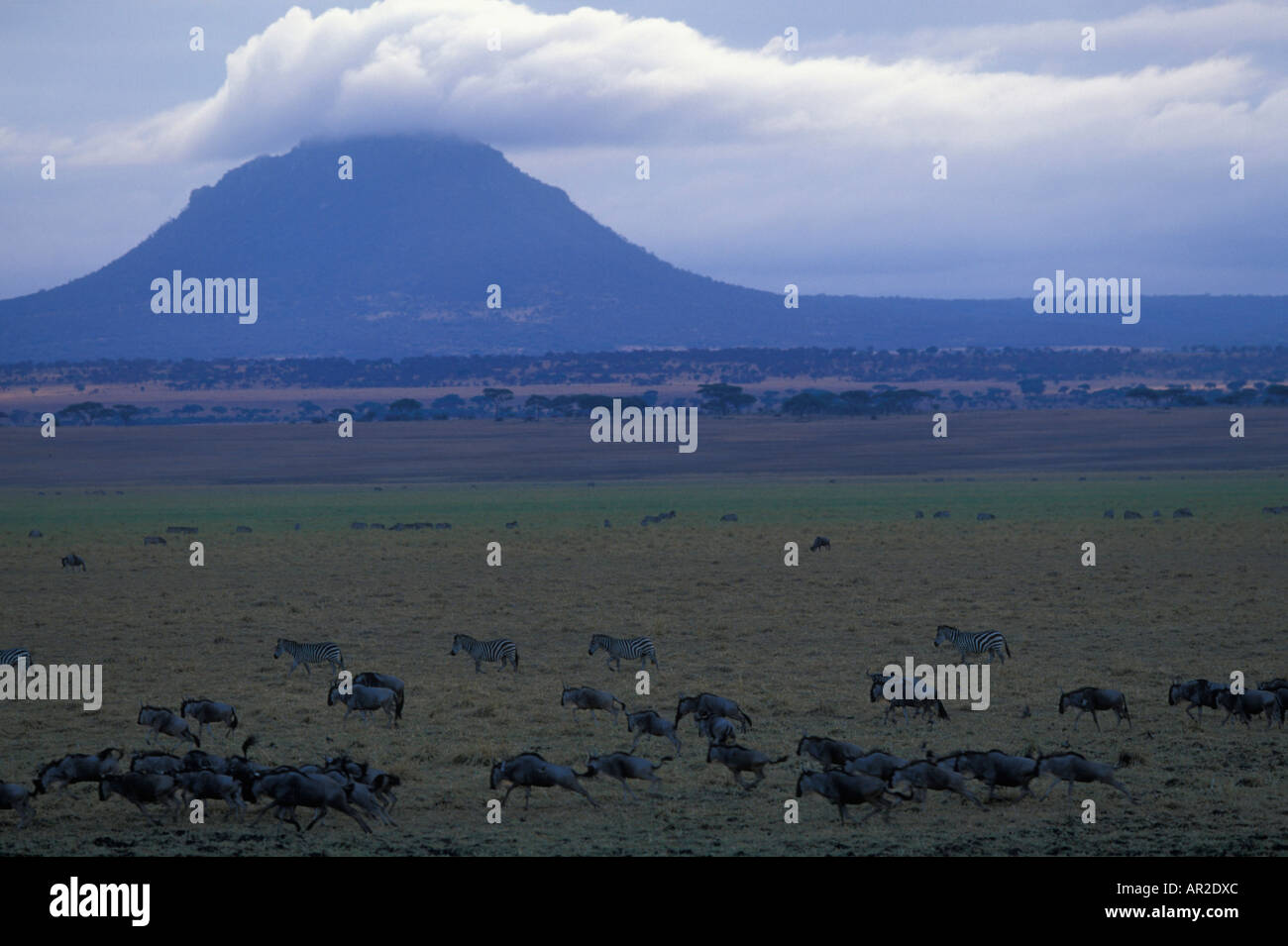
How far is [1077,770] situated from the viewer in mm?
12664

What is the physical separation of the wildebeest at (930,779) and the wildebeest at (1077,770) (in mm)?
842

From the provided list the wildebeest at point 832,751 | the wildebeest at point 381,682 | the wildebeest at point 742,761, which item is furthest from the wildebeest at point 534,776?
the wildebeest at point 381,682

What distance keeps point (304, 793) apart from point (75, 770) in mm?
2687

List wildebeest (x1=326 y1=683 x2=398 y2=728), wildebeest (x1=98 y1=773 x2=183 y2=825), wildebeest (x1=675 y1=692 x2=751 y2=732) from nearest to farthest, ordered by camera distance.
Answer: wildebeest (x1=98 y1=773 x2=183 y2=825)
wildebeest (x1=675 y1=692 x2=751 y2=732)
wildebeest (x1=326 y1=683 x2=398 y2=728)

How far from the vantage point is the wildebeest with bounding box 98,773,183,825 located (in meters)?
12.2

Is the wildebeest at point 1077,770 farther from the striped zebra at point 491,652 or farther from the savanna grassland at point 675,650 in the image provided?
the striped zebra at point 491,652

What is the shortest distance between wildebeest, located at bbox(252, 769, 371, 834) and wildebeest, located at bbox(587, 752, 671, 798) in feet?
7.67

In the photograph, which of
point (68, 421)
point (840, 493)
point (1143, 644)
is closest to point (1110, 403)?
point (840, 493)

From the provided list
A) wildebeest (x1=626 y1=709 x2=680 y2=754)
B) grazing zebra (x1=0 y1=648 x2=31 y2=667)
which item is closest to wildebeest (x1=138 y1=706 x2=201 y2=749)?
wildebeest (x1=626 y1=709 x2=680 y2=754)

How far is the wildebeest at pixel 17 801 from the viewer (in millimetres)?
11898

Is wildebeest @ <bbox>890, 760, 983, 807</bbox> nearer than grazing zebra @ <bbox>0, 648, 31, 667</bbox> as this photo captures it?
Yes

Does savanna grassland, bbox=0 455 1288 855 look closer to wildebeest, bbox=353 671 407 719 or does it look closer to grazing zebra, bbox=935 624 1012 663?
grazing zebra, bbox=935 624 1012 663

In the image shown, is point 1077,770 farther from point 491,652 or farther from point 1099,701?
point 491,652

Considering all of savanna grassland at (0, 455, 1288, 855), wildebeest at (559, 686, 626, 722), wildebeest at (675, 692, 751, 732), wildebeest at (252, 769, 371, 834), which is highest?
wildebeest at (252, 769, 371, 834)
